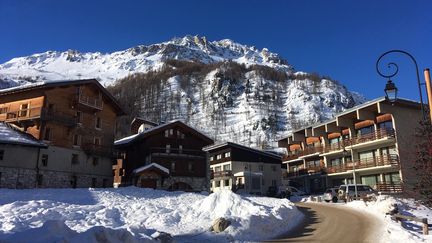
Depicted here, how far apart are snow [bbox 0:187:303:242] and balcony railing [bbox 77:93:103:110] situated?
15369mm

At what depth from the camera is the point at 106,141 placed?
5084cm

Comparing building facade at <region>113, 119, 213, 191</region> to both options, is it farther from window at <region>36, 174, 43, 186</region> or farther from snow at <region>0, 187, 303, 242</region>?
snow at <region>0, 187, 303, 242</region>

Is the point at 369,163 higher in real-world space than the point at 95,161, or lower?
lower

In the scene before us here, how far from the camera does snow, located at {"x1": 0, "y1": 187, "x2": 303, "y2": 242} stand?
1885 cm

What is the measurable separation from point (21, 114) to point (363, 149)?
42603 millimetres

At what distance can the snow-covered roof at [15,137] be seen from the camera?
3772cm

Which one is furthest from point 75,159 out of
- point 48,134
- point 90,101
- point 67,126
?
point 90,101

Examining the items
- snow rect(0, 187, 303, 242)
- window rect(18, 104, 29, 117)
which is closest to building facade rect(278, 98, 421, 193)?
snow rect(0, 187, 303, 242)

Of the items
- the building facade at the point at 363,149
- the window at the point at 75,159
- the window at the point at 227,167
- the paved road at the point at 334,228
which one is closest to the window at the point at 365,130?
the building facade at the point at 363,149

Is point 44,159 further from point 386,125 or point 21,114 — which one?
point 386,125

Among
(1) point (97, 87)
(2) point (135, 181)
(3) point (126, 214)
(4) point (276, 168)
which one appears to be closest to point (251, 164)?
(4) point (276, 168)

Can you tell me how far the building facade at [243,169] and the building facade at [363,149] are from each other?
4.23 meters

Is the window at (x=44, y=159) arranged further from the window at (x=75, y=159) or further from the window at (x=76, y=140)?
the window at (x=76, y=140)

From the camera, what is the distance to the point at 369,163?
49.5 metres
